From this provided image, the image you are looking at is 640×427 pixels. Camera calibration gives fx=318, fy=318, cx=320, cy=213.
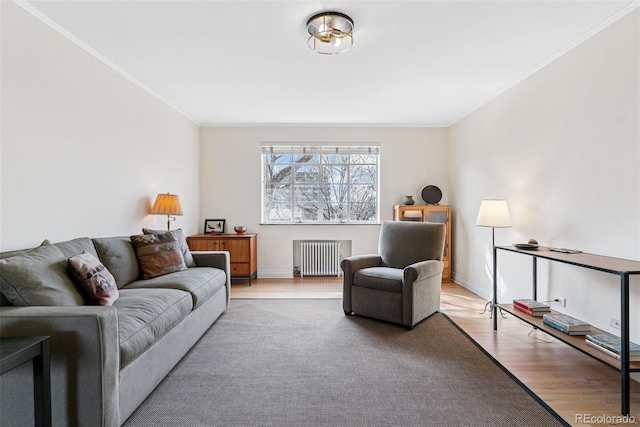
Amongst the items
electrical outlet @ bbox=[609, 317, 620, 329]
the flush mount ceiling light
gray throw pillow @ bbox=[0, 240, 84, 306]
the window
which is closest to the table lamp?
gray throw pillow @ bbox=[0, 240, 84, 306]

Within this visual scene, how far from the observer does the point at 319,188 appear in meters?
5.41

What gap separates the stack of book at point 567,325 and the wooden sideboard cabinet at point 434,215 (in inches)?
99.4

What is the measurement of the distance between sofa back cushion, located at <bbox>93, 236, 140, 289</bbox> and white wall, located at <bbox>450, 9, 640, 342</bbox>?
3.69 m

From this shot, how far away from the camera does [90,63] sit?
275 cm

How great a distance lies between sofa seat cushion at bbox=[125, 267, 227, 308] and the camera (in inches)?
102

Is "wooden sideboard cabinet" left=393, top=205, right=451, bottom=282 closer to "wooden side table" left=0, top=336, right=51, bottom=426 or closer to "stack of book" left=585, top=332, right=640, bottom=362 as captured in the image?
"stack of book" left=585, top=332, right=640, bottom=362

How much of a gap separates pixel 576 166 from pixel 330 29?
2.25 metres

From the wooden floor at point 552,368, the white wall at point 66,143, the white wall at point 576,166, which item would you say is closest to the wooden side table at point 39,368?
the white wall at point 66,143

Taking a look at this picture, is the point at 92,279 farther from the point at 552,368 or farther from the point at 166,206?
the point at 552,368

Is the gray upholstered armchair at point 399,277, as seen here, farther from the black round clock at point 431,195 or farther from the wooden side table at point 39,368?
the wooden side table at point 39,368

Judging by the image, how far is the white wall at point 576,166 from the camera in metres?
2.17

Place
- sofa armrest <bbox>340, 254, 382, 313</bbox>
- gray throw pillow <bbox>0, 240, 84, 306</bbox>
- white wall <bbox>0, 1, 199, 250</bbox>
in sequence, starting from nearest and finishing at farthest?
gray throw pillow <bbox>0, 240, 84, 306</bbox>
white wall <bbox>0, 1, 199, 250</bbox>
sofa armrest <bbox>340, 254, 382, 313</bbox>

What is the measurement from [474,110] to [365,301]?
119 inches

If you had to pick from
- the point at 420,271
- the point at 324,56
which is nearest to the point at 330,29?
the point at 324,56
